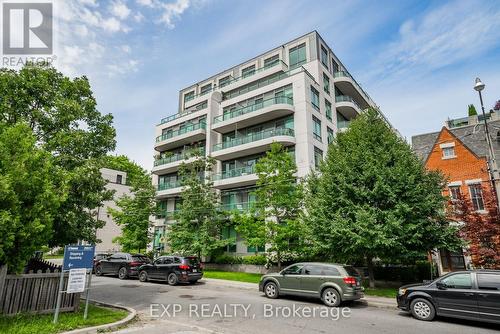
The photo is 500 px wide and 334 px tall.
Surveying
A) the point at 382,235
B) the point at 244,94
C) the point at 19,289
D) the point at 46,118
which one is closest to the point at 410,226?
the point at 382,235

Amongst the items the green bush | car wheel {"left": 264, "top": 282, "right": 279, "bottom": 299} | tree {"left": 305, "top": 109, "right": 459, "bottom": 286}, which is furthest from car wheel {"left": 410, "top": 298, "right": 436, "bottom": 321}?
the green bush

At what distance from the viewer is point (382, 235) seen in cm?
1348

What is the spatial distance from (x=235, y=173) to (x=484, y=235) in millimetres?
19367

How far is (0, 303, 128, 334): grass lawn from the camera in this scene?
23.8 feet

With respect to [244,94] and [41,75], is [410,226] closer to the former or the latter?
[41,75]

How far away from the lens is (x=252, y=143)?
27.9 metres

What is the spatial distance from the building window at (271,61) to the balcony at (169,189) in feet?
53.1

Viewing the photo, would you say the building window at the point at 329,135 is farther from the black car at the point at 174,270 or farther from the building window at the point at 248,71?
the black car at the point at 174,270

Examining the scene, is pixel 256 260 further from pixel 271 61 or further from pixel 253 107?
pixel 271 61

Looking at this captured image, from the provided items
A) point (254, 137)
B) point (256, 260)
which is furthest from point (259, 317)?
point (254, 137)

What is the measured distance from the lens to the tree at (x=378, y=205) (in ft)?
46.1

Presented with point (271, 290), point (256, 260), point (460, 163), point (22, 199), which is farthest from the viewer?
point (256, 260)

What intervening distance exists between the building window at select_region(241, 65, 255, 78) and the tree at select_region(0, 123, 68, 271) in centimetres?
2754

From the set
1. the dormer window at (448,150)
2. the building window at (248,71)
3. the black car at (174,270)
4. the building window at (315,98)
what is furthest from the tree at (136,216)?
the dormer window at (448,150)
